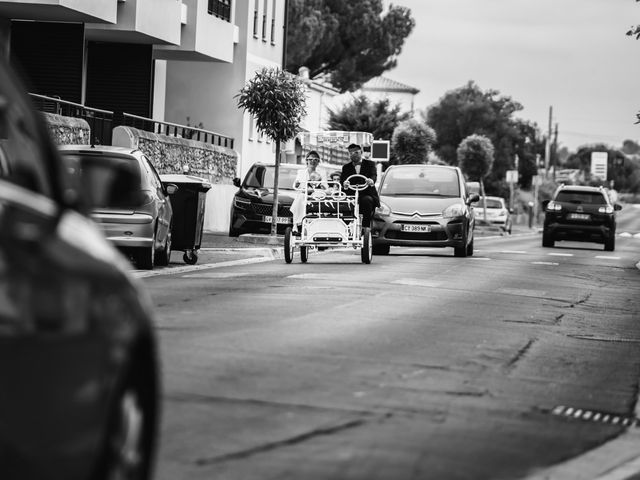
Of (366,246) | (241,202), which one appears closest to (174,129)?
A: (241,202)

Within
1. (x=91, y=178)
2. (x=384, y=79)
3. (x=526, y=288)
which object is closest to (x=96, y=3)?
(x=526, y=288)

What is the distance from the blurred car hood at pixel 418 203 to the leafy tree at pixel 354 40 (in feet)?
193

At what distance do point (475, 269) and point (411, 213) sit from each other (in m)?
4.15

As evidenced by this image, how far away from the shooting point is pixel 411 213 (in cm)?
2891

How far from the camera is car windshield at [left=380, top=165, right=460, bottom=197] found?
3016 centimetres

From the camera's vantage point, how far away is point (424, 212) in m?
29.0

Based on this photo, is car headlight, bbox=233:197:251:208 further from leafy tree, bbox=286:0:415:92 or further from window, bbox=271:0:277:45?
leafy tree, bbox=286:0:415:92

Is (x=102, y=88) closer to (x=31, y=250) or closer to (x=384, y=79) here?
(x=31, y=250)

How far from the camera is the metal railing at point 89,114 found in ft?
101

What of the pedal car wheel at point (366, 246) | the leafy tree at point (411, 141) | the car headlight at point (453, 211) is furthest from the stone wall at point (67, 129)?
the leafy tree at point (411, 141)

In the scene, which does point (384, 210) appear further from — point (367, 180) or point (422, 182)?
point (367, 180)

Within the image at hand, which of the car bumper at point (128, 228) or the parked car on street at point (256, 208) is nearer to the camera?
the car bumper at point (128, 228)

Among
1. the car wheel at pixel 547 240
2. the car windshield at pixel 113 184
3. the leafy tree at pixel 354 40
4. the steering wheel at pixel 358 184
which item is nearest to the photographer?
the car windshield at pixel 113 184

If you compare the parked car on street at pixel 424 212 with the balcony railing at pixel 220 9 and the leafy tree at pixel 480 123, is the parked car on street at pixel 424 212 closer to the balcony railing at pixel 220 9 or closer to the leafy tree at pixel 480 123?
the balcony railing at pixel 220 9
